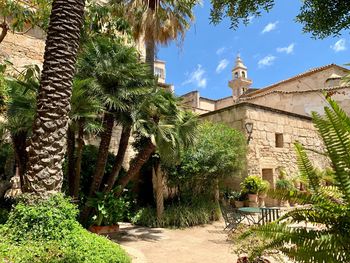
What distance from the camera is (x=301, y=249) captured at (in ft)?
5.67

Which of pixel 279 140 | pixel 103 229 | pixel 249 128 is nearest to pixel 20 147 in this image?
pixel 103 229

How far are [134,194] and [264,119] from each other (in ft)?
21.8

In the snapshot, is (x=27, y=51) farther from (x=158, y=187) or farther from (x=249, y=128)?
(x=249, y=128)

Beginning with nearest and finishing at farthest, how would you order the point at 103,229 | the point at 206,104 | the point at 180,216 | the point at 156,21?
the point at 103,229, the point at 180,216, the point at 156,21, the point at 206,104

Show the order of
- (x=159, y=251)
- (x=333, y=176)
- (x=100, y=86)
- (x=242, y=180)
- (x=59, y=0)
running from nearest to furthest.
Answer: (x=333, y=176), (x=59, y=0), (x=159, y=251), (x=100, y=86), (x=242, y=180)

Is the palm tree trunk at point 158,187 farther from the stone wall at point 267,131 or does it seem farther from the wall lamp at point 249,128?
the wall lamp at point 249,128

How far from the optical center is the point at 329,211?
1.71 m

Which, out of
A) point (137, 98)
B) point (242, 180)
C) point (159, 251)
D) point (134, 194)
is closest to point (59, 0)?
point (137, 98)

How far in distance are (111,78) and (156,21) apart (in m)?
4.89

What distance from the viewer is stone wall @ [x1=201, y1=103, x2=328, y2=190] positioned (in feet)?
40.3

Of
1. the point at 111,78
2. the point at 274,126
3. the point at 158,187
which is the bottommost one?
the point at 158,187

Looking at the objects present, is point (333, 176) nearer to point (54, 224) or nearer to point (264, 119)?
point (54, 224)

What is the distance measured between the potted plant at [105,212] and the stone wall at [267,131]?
20.1 ft

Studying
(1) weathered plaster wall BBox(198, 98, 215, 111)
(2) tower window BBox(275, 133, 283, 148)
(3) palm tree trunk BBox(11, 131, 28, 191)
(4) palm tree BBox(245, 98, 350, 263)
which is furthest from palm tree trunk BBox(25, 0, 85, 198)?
(1) weathered plaster wall BBox(198, 98, 215, 111)
